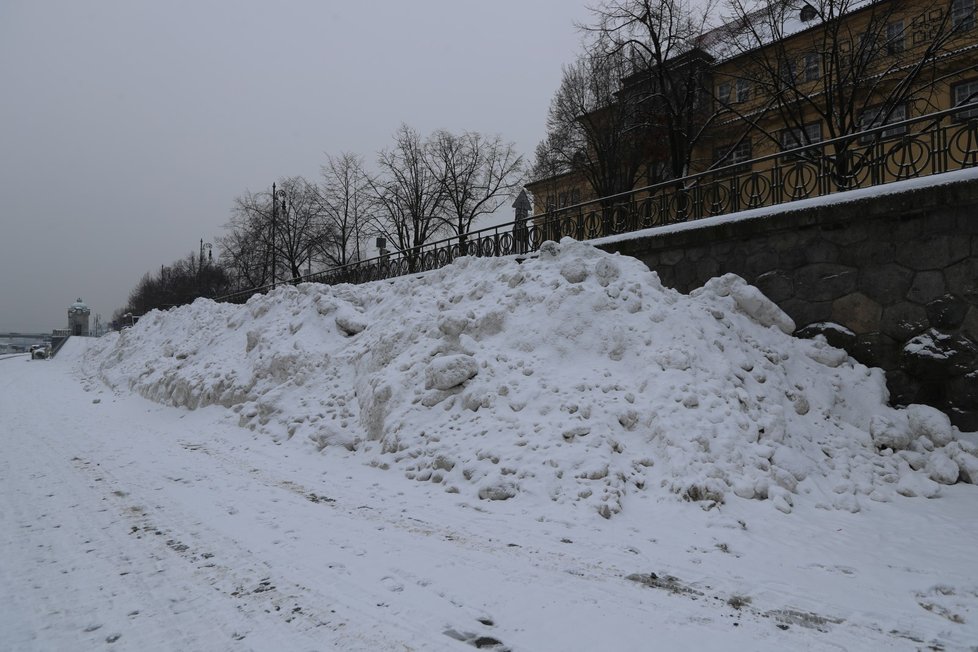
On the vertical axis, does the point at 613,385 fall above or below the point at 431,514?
above

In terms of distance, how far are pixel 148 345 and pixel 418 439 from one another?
2080 centimetres

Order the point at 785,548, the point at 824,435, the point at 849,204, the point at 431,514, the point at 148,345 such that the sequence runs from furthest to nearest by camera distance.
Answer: the point at 148,345 < the point at 849,204 < the point at 824,435 < the point at 431,514 < the point at 785,548

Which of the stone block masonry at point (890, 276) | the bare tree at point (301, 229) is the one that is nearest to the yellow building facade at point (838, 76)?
the stone block masonry at point (890, 276)

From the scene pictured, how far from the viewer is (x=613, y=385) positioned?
6.12 meters

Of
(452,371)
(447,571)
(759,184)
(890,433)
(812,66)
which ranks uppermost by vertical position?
(812,66)

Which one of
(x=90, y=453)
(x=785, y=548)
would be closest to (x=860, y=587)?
(x=785, y=548)

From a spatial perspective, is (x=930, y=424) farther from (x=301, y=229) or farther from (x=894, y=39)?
(x=301, y=229)

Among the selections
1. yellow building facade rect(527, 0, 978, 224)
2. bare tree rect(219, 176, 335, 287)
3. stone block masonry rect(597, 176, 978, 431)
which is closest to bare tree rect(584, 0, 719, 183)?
yellow building facade rect(527, 0, 978, 224)

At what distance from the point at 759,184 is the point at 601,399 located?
8364 mm

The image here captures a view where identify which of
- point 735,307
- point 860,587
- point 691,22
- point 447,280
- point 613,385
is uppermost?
point 691,22

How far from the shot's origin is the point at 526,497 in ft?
16.5

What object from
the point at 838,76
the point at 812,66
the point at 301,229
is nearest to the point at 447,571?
the point at 838,76

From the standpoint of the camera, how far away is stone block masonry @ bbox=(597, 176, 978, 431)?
250 inches

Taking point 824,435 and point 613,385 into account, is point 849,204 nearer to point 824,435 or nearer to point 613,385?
point 824,435
